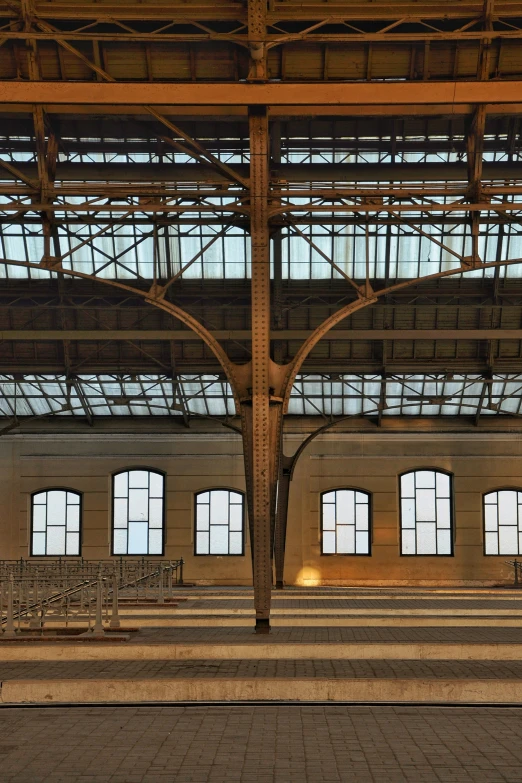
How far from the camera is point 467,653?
1698cm

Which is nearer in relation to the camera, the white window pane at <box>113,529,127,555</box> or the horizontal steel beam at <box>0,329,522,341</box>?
the horizontal steel beam at <box>0,329,522,341</box>

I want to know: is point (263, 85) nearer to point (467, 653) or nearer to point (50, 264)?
point (50, 264)

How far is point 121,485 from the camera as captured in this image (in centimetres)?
4219

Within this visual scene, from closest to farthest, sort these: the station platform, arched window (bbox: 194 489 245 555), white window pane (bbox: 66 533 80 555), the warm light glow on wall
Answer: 1. the station platform
2. the warm light glow on wall
3. arched window (bbox: 194 489 245 555)
4. white window pane (bbox: 66 533 80 555)

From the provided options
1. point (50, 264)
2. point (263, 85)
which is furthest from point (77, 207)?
point (263, 85)

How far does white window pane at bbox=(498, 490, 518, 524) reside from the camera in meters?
41.6

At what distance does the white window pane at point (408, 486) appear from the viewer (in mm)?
41719

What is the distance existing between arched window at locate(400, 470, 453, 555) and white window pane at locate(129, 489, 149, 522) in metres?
11.0

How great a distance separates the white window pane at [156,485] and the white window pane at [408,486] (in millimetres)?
10398

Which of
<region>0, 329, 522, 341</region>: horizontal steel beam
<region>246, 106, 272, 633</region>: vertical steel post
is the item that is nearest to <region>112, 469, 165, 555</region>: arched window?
<region>0, 329, 522, 341</region>: horizontal steel beam

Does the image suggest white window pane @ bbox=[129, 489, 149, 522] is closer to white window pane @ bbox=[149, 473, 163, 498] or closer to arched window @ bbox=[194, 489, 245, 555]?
white window pane @ bbox=[149, 473, 163, 498]

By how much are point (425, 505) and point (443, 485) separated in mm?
1191

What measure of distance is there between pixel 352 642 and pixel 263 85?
10.3 meters

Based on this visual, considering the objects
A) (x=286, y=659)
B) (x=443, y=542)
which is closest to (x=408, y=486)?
(x=443, y=542)
